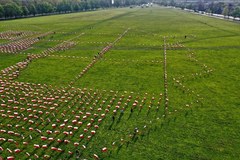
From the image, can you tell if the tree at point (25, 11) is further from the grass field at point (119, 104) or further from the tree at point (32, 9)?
the grass field at point (119, 104)

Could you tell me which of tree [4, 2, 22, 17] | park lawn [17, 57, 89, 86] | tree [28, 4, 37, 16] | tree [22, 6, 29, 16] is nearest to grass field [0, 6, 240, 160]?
park lawn [17, 57, 89, 86]

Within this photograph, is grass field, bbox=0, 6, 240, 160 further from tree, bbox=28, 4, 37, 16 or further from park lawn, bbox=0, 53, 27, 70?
tree, bbox=28, 4, 37, 16

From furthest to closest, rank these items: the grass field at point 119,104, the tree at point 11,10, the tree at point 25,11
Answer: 1. the tree at point 25,11
2. the tree at point 11,10
3. the grass field at point 119,104

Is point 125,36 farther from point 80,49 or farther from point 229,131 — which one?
point 229,131

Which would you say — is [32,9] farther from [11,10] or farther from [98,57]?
[98,57]

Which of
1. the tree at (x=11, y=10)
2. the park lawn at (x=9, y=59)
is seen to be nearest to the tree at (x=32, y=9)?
the tree at (x=11, y=10)

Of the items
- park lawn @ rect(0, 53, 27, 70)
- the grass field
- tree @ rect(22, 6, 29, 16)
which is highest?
tree @ rect(22, 6, 29, 16)

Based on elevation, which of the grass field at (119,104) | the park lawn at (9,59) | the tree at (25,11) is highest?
the tree at (25,11)

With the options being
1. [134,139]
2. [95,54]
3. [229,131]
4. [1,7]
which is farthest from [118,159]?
[1,7]
